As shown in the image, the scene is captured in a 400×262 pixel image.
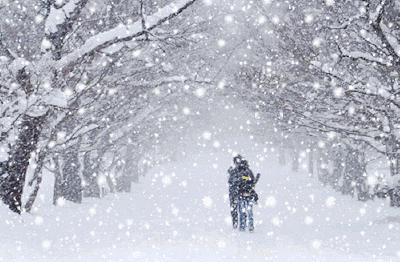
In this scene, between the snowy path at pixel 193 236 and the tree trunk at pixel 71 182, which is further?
the tree trunk at pixel 71 182

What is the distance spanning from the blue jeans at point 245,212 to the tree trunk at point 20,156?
4.87m

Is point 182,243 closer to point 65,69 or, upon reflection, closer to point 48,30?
point 65,69

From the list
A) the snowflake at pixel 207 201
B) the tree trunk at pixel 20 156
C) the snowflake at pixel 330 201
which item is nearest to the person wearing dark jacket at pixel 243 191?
the tree trunk at pixel 20 156

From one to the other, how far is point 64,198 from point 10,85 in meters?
10.7

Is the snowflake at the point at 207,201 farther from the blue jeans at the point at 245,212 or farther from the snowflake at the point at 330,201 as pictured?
the blue jeans at the point at 245,212

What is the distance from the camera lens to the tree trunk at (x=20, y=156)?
9.99 metres

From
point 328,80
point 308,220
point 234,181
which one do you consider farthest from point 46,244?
point 308,220

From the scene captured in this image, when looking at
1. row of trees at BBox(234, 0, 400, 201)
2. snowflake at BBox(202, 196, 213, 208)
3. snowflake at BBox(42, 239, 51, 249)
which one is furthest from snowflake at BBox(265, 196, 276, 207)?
snowflake at BBox(42, 239, 51, 249)

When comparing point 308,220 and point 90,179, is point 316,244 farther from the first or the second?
point 90,179

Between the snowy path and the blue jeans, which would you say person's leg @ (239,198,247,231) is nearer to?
the blue jeans

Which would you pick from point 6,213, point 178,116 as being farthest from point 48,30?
point 178,116

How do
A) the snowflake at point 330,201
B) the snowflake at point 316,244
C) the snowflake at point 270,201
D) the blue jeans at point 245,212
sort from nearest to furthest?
the snowflake at point 316,244 < the blue jeans at point 245,212 < the snowflake at point 270,201 < the snowflake at point 330,201

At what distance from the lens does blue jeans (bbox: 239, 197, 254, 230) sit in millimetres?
12969

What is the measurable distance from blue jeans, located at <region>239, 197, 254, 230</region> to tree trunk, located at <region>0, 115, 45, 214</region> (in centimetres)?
487
